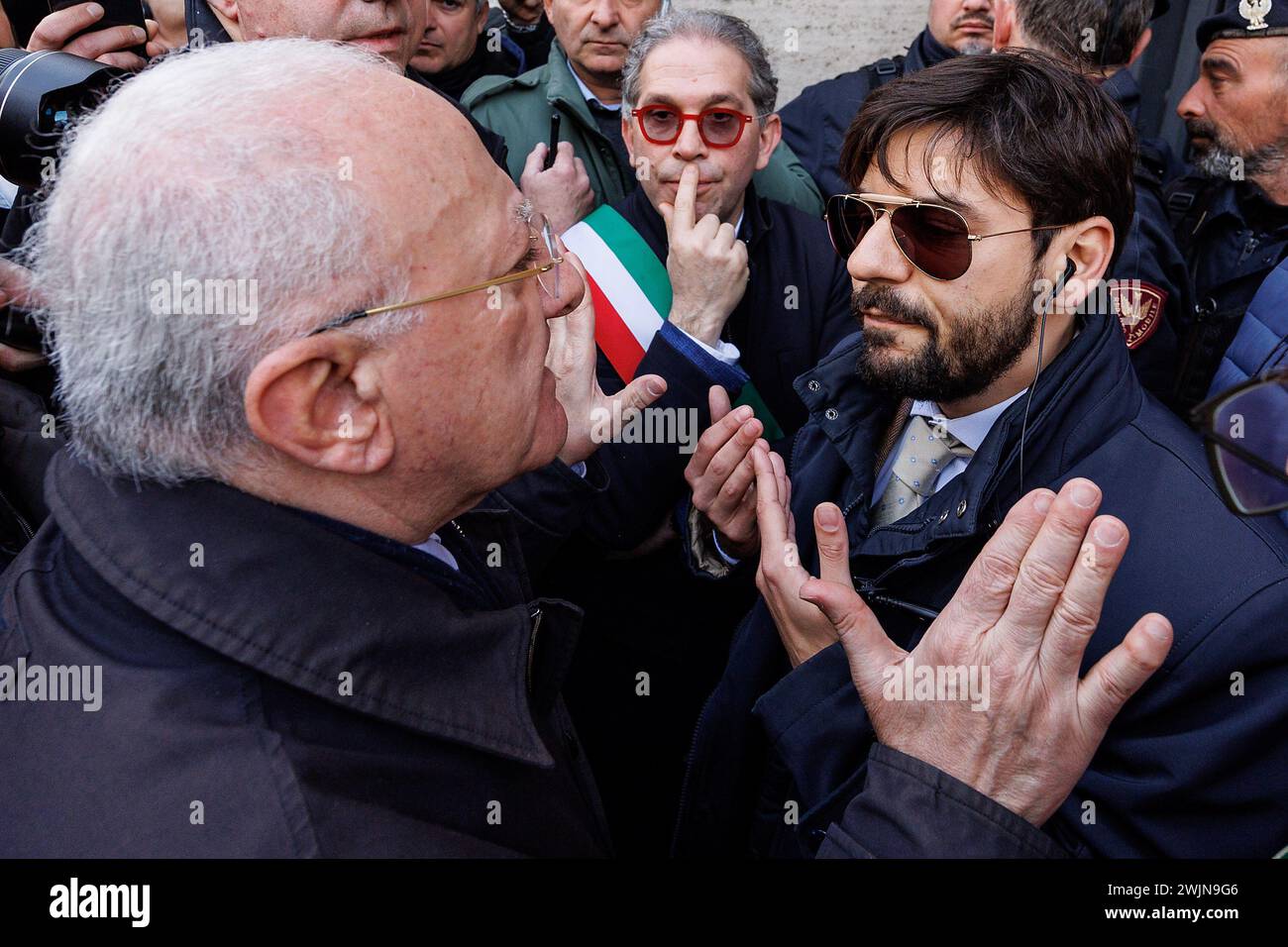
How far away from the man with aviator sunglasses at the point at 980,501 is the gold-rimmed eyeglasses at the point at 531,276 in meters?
0.57

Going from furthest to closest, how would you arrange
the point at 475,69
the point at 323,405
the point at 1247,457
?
the point at 475,69 → the point at 323,405 → the point at 1247,457

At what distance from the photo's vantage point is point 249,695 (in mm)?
1204

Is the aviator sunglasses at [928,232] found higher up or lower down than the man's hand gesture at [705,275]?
higher up

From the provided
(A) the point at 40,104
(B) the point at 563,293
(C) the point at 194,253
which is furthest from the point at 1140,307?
(A) the point at 40,104

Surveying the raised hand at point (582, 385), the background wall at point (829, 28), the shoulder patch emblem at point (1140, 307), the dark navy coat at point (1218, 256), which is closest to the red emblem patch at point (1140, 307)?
the shoulder patch emblem at point (1140, 307)

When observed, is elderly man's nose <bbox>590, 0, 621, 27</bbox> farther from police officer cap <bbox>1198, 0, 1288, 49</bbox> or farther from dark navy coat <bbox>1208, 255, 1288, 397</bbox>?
dark navy coat <bbox>1208, 255, 1288, 397</bbox>

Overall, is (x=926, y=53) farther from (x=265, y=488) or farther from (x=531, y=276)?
(x=265, y=488)

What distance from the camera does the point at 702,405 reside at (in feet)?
7.99

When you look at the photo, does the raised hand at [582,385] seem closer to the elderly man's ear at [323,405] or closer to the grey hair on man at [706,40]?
the elderly man's ear at [323,405]

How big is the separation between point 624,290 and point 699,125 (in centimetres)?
56

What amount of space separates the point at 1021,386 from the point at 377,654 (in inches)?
52.0

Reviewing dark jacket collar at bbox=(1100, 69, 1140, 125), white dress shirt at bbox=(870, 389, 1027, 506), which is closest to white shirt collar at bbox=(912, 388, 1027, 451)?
white dress shirt at bbox=(870, 389, 1027, 506)

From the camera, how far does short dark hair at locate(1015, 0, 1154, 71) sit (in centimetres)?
304

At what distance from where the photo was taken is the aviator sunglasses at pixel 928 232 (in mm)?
1975
